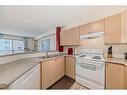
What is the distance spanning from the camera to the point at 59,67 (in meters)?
2.98

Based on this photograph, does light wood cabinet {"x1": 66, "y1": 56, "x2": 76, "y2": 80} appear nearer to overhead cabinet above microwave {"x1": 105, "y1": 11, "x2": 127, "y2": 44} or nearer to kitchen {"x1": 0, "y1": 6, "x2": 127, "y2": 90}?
kitchen {"x1": 0, "y1": 6, "x2": 127, "y2": 90}

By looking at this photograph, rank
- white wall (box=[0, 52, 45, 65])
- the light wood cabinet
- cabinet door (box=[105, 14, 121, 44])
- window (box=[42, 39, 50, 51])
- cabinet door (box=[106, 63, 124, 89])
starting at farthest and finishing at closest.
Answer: window (box=[42, 39, 50, 51])
the light wood cabinet
cabinet door (box=[105, 14, 121, 44])
cabinet door (box=[106, 63, 124, 89])
white wall (box=[0, 52, 45, 65])

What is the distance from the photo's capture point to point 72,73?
3.07m

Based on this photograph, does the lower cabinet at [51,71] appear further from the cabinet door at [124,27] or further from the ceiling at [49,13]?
the cabinet door at [124,27]

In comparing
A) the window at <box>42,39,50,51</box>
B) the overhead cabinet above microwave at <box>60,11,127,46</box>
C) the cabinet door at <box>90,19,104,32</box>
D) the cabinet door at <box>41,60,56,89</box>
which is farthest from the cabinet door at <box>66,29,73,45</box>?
the window at <box>42,39,50,51</box>

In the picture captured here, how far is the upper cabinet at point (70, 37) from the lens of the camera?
10.7ft

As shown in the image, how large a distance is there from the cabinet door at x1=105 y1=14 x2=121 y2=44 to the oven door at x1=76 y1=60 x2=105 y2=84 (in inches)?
23.9

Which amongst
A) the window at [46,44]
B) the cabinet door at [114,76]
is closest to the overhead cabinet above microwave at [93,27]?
the cabinet door at [114,76]

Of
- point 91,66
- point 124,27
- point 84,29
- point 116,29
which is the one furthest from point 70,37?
point 124,27

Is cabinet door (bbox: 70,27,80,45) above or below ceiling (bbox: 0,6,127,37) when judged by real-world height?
below

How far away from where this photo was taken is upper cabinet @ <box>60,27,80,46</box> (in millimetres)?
3268

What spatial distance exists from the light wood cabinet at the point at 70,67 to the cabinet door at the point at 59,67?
0.53 feet
